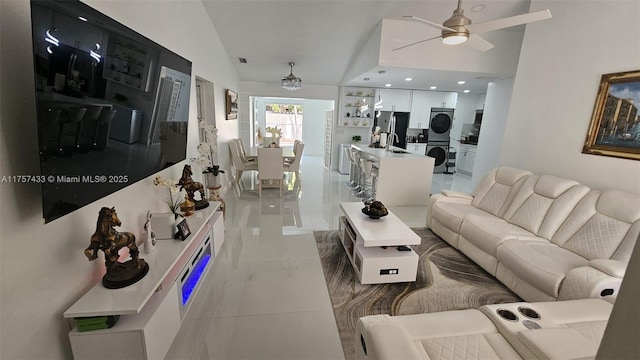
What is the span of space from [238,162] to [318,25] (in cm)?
290

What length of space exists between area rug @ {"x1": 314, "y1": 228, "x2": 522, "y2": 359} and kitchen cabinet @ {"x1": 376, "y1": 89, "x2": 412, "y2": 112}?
493 centimetres

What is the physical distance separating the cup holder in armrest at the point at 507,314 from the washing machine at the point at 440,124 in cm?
645

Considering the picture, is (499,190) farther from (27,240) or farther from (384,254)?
(27,240)

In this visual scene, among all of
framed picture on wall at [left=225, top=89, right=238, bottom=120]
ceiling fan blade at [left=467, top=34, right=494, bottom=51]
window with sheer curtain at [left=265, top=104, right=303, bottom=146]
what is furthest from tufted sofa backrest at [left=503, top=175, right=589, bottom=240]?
window with sheer curtain at [left=265, top=104, right=303, bottom=146]

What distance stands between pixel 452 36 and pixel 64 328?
128 inches

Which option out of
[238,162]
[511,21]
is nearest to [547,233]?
[511,21]

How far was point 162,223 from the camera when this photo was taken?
2.01 metres

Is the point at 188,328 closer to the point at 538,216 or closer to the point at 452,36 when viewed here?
the point at 452,36

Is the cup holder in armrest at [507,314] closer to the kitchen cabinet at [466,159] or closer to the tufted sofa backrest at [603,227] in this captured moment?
the tufted sofa backrest at [603,227]

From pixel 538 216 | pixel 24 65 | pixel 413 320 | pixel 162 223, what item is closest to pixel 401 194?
pixel 538 216

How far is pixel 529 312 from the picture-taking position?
1489 millimetres

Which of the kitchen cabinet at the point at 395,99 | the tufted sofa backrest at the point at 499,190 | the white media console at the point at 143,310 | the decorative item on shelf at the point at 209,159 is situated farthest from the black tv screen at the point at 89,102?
the kitchen cabinet at the point at 395,99

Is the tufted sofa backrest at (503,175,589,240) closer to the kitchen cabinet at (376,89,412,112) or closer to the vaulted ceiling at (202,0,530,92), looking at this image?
the vaulted ceiling at (202,0,530,92)

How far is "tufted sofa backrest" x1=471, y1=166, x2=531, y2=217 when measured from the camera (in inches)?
123
